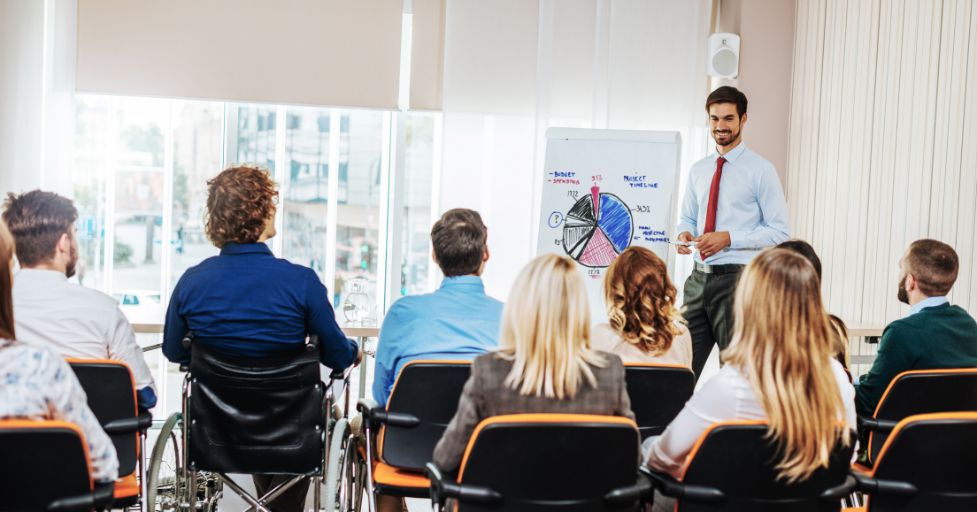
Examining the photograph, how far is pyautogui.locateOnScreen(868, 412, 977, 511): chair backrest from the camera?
7.26 feet

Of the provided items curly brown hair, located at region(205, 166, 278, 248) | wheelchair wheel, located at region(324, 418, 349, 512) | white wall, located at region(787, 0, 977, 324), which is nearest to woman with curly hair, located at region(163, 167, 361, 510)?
curly brown hair, located at region(205, 166, 278, 248)

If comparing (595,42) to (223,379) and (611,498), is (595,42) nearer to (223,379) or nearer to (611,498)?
(223,379)

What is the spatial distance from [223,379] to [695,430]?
1.52 metres

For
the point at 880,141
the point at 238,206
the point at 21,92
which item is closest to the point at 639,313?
the point at 238,206

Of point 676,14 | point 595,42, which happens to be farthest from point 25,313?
point 676,14

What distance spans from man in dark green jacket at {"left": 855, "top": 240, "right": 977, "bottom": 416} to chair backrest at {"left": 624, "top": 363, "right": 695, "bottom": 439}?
90 cm

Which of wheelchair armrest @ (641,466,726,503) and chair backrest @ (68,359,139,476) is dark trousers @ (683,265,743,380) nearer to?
wheelchair armrest @ (641,466,726,503)

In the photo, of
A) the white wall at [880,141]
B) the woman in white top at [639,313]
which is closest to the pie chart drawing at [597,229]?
the white wall at [880,141]

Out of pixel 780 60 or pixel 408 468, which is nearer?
pixel 408 468

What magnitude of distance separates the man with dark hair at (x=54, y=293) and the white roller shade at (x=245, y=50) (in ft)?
9.85

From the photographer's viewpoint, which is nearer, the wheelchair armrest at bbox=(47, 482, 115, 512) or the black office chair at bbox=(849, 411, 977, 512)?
the wheelchair armrest at bbox=(47, 482, 115, 512)

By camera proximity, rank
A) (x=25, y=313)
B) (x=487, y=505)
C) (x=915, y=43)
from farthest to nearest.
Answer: (x=915, y=43) < (x=25, y=313) < (x=487, y=505)

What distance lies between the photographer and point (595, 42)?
5930 millimetres

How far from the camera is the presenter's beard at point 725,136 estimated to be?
14.9 ft
